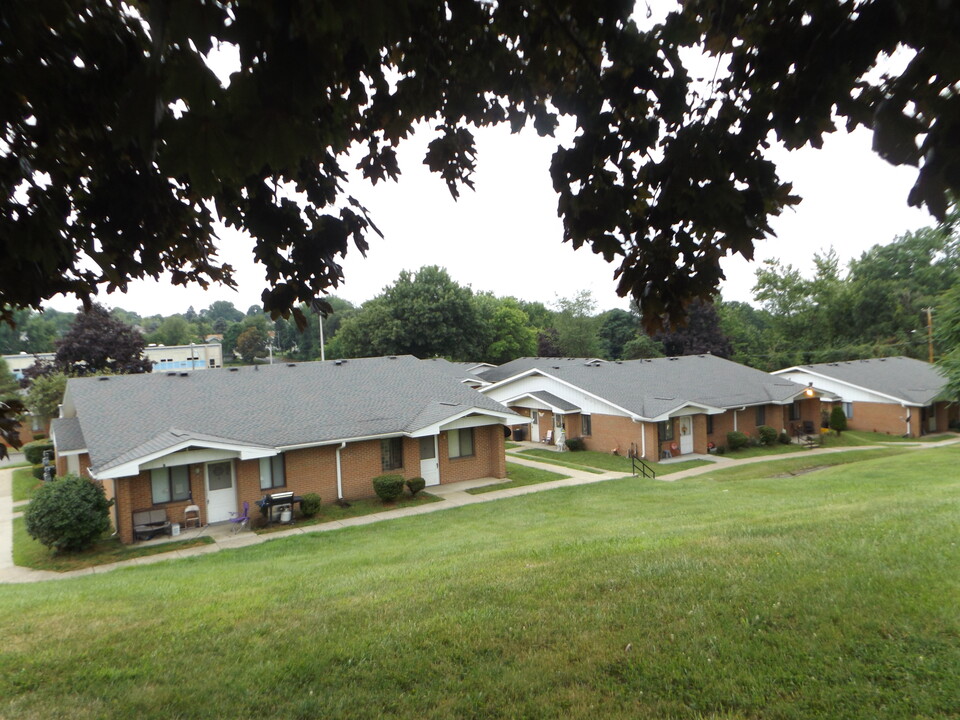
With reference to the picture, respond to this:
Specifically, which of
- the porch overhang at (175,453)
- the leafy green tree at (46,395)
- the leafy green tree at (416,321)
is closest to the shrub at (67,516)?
the porch overhang at (175,453)

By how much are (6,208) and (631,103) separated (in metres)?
4.41

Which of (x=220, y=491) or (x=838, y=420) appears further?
(x=838, y=420)

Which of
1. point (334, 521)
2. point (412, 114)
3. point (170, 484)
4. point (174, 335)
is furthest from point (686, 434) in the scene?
point (174, 335)

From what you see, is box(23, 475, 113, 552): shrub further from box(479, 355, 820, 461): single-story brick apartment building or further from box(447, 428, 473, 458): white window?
box(479, 355, 820, 461): single-story brick apartment building

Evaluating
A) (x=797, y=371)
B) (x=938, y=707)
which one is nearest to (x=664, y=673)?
(x=938, y=707)

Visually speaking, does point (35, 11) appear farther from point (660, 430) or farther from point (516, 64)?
point (660, 430)

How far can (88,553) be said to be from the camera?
15359 mm

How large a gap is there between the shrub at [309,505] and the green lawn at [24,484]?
35.0 feet

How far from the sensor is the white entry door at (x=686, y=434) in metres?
29.3

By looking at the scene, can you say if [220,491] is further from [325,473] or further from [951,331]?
[951,331]

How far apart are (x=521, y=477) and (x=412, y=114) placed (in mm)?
19258

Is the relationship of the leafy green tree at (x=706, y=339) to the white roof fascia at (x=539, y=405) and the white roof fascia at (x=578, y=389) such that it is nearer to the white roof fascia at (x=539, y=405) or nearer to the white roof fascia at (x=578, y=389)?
the white roof fascia at (x=578, y=389)

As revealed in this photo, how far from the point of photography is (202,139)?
2.49 meters

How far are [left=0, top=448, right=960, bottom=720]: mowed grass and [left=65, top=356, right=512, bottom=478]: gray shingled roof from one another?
296 inches
